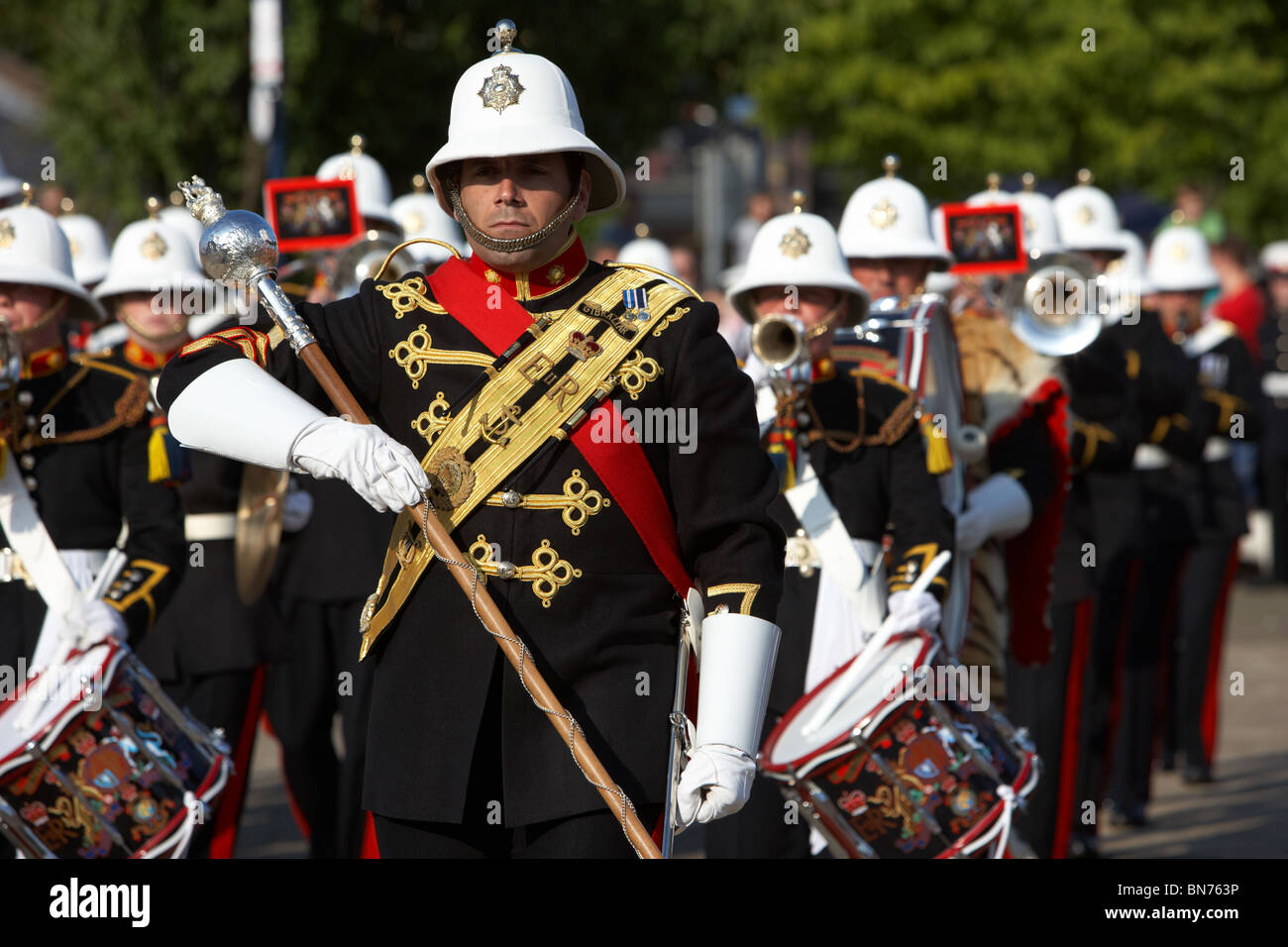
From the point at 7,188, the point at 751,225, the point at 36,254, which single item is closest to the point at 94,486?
the point at 36,254

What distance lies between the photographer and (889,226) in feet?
25.5

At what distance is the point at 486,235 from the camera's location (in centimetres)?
407

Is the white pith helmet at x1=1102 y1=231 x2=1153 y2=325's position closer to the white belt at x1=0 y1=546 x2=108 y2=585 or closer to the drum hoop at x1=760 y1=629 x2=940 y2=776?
the drum hoop at x1=760 y1=629 x2=940 y2=776

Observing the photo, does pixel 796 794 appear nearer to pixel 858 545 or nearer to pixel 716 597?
pixel 858 545

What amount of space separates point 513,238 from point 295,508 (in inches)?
154

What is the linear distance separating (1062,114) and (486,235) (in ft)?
60.3

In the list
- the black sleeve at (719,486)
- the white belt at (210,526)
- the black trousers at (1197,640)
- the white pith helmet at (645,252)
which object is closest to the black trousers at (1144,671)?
the black trousers at (1197,640)

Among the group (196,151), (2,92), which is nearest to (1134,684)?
(196,151)

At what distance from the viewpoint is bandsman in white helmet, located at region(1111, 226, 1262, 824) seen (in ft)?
33.1

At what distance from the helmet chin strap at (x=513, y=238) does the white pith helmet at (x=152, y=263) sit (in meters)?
3.71

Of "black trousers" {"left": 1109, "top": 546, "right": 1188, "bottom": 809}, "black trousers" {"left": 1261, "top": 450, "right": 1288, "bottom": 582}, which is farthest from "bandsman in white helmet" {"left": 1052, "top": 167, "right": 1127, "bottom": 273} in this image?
"black trousers" {"left": 1261, "top": 450, "right": 1288, "bottom": 582}

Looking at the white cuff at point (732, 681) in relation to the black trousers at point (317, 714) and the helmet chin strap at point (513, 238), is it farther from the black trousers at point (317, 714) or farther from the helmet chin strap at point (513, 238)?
the black trousers at point (317, 714)

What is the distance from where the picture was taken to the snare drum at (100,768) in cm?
551

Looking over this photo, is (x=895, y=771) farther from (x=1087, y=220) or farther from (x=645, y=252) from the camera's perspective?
(x=645, y=252)
